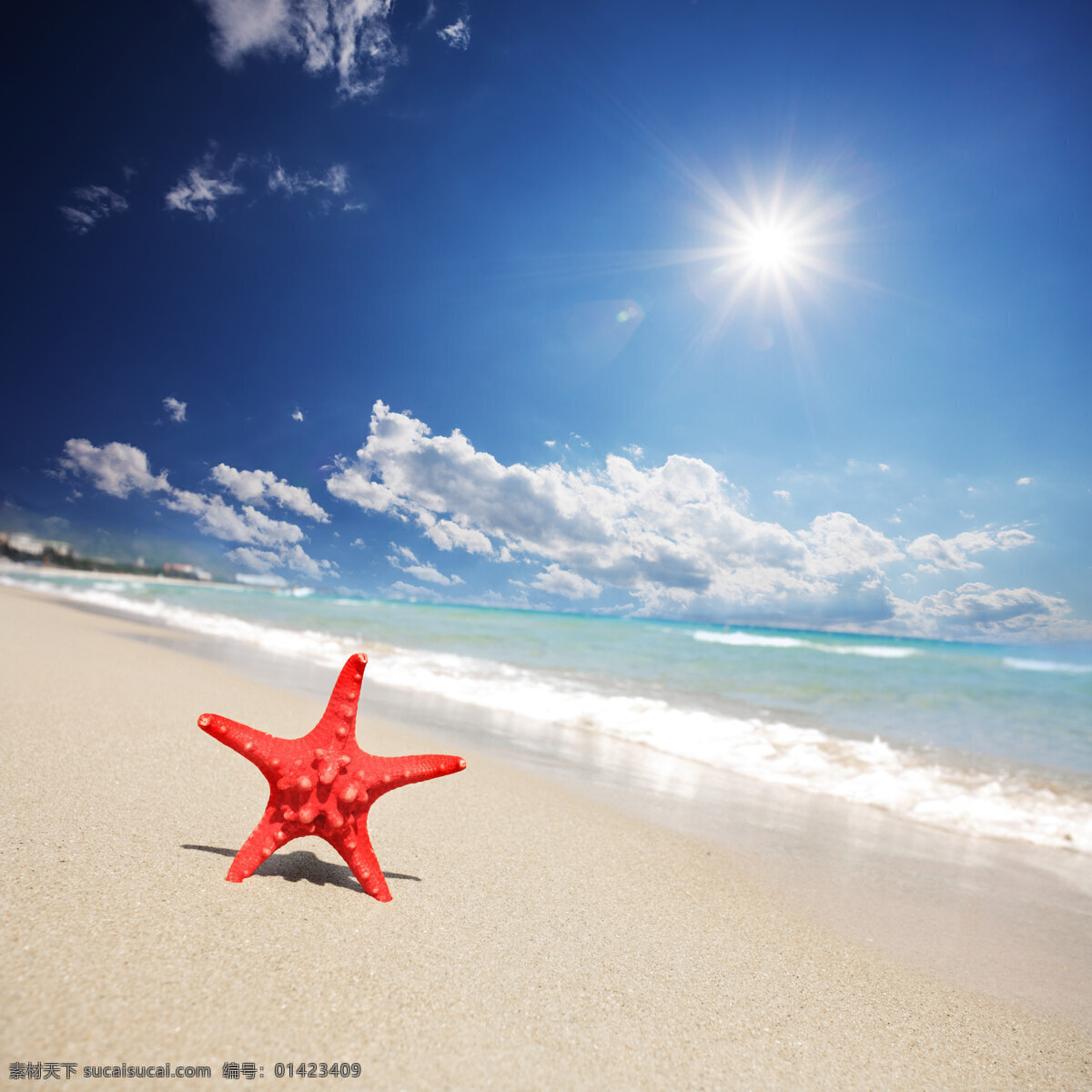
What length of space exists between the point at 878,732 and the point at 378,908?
28.2 feet

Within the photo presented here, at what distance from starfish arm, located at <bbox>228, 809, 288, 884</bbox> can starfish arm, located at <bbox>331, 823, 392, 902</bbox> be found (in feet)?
0.70

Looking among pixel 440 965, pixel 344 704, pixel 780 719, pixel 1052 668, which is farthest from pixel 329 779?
pixel 1052 668

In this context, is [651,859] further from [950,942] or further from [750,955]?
[950,942]

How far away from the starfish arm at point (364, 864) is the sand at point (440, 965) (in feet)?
0.21

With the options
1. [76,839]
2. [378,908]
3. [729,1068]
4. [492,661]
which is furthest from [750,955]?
[492,661]

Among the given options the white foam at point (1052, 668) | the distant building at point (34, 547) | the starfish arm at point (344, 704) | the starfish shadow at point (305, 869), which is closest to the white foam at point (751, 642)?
the white foam at point (1052, 668)

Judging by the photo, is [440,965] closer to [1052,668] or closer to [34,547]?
[1052,668]

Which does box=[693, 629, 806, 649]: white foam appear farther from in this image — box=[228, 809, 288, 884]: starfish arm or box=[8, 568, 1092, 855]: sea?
box=[228, 809, 288, 884]: starfish arm

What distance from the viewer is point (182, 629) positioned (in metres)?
16.0

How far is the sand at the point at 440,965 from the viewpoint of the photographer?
5.67 feet

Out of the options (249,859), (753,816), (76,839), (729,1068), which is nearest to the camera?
(729,1068)


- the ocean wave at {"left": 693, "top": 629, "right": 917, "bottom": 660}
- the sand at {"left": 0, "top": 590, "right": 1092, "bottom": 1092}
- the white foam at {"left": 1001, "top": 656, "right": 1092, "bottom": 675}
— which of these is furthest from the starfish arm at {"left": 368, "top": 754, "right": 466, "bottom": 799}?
the white foam at {"left": 1001, "top": 656, "right": 1092, "bottom": 675}

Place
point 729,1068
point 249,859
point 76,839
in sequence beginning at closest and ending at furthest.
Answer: point 729,1068 < point 249,859 < point 76,839

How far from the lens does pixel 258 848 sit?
95.0 inches
